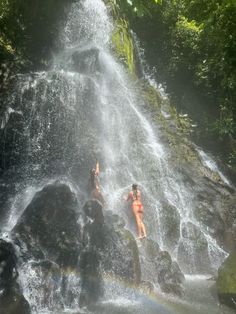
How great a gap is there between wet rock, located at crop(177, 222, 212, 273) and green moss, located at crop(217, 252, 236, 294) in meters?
3.19

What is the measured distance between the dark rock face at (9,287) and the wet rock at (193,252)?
6094mm

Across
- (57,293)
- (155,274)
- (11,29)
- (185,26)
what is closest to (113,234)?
(155,274)

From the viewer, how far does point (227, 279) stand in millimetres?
8820

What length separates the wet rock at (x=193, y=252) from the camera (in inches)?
488

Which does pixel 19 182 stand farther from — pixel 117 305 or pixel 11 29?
pixel 11 29

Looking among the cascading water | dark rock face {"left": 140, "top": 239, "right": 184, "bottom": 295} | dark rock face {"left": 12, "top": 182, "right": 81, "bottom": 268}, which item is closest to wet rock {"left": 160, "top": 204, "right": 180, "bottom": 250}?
the cascading water

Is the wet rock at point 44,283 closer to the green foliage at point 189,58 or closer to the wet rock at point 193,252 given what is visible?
the wet rock at point 193,252

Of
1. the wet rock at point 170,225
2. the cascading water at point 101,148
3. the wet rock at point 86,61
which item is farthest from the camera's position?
the wet rock at point 86,61

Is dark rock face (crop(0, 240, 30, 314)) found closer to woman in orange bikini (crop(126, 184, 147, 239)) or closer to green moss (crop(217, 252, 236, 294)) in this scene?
green moss (crop(217, 252, 236, 294))

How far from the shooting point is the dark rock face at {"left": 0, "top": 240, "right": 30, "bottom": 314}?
23.1 ft

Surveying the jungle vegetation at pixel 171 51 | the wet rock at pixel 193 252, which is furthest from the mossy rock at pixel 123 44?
the wet rock at pixel 193 252

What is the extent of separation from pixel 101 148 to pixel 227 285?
8040 mm

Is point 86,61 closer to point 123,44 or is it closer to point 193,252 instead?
point 123,44

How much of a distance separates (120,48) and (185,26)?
3.57 m
